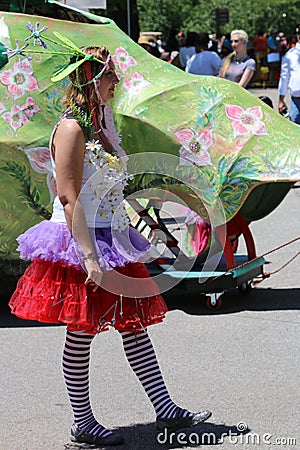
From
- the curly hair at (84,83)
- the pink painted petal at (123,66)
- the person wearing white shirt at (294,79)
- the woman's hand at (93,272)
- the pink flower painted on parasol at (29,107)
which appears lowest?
the person wearing white shirt at (294,79)

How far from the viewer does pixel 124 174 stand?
4656 mm

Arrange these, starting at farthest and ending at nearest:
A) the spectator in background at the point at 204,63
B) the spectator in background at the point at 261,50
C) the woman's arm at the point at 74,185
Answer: the spectator in background at the point at 261,50 < the spectator in background at the point at 204,63 < the woman's arm at the point at 74,185

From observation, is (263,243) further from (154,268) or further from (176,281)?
(176,281)

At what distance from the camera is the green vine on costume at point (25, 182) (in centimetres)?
684

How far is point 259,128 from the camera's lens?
7.02 metres

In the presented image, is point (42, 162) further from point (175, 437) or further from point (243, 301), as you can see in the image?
point (175, 437)

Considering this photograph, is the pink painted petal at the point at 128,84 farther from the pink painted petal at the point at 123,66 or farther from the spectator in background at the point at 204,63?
the spectator in background at the point at 204,63

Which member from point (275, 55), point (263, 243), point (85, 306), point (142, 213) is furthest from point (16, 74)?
point (275, 55)

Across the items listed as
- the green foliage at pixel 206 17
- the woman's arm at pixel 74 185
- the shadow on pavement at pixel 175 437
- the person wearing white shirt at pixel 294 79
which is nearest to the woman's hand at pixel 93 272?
the woman's arm at pixel 74 185

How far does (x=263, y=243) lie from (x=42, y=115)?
3.63m

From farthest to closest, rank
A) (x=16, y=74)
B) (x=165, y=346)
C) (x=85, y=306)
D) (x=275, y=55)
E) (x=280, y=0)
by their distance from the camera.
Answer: (x=275, y=55) → (x=280, y=0) → (x=16, y=74) → (x=165, y=346) → (x=85, y=306)
